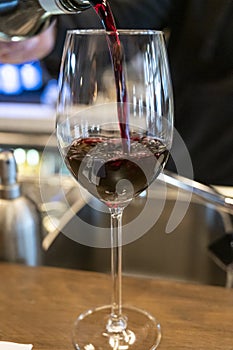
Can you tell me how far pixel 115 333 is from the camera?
0.55m

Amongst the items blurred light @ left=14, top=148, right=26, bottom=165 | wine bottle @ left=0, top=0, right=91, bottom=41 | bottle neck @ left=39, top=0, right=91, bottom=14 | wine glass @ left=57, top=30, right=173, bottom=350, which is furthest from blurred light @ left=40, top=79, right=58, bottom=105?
wine glass @ left=57, top=30, right=173, bottom=350

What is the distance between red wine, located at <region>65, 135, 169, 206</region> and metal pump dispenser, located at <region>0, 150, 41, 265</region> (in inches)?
9.0

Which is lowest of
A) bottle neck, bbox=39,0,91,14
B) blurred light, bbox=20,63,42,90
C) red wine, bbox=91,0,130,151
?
blurred light, bbox=20,63,42,90

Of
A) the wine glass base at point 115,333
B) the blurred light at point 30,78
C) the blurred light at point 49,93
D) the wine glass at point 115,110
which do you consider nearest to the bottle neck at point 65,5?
the wine glass at point 115,110

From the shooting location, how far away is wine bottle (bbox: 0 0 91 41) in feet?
1.91

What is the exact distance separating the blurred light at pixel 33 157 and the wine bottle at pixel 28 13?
0.24 metres

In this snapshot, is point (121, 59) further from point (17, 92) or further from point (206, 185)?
point (17, 92)

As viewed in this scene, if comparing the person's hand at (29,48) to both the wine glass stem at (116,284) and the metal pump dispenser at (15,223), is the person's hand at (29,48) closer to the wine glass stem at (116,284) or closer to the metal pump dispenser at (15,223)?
the metal pump dispenser at (15,223)

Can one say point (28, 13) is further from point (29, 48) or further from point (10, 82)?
point (10, 82)

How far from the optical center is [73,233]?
0.76 m

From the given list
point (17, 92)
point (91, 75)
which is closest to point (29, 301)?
point (91, 75)

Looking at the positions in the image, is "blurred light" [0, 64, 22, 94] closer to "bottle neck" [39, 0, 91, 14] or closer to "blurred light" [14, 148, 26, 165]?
"blurred light" [14, 148, 26, 165]

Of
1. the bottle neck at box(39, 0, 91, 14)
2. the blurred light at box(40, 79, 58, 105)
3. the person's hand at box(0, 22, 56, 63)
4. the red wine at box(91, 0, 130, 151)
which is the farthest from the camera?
the blurred light at box(40, 79, 58, 105)

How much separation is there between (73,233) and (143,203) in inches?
4.3
